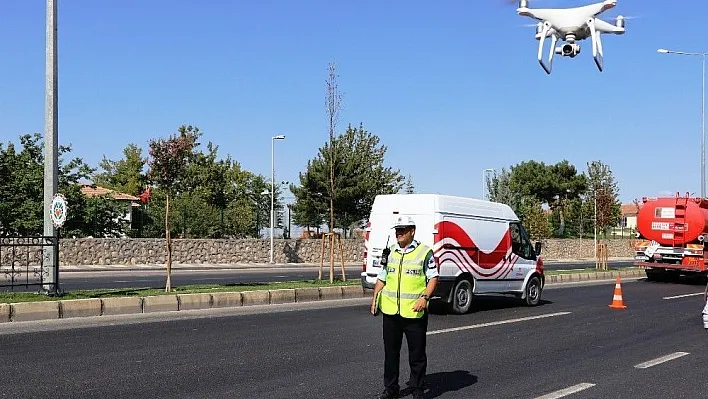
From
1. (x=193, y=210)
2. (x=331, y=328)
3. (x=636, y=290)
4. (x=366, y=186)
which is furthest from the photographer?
(x=366, y=186)

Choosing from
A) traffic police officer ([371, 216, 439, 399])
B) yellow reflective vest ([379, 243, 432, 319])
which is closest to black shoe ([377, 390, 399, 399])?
traffic police officer ([371, 216, 439, 399])

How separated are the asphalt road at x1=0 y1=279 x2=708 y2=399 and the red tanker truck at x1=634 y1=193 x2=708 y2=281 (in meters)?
12.7

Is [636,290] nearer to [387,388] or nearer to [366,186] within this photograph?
[387,388]

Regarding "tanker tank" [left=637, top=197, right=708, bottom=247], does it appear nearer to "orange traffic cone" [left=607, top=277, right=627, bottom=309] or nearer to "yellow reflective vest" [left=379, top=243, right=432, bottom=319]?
"orange traffic cone" [left=607, top=277, right=627, bottom=309]

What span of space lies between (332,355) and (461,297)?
6.28 meters

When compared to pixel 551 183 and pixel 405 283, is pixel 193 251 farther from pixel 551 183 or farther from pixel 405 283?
pixel 551 183

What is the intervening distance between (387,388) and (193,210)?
33839mm

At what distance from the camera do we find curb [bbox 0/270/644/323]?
1328cm

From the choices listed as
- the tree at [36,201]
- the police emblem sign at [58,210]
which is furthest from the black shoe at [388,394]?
Result: the tree at [36,201]

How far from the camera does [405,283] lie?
712 cm

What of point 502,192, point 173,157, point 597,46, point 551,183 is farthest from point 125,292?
point 551,183

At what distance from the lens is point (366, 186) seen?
167 feet

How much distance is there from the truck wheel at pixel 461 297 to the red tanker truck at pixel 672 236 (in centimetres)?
1500

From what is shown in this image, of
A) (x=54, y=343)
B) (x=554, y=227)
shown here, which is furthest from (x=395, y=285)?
(x=554, y=227)
